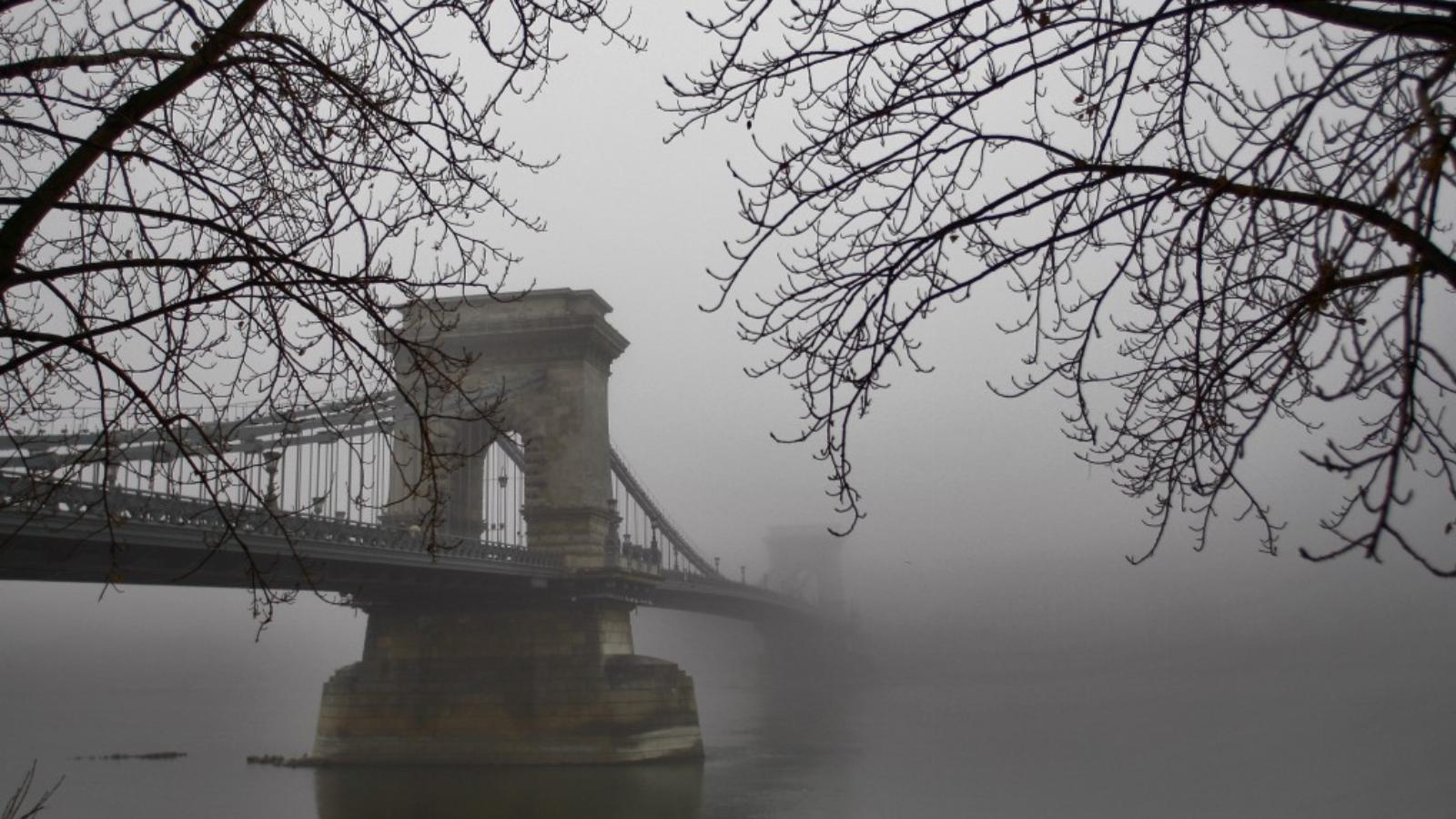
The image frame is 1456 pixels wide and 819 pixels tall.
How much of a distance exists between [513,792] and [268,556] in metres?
8.01

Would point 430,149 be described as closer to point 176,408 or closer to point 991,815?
point 176,408

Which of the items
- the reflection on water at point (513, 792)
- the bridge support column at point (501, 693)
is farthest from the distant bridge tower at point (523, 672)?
the reflection on water at point (513, 792)

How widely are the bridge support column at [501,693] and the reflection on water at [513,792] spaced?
71 cm

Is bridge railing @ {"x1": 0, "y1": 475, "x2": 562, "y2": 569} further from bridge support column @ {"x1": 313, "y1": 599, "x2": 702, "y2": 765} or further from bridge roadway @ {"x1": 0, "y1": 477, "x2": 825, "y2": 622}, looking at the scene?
bridge support column @ {"x1": 313, "y1": 599, "x2": 702, "y2": 765}

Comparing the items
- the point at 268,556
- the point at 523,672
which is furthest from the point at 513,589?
the point at 268,556

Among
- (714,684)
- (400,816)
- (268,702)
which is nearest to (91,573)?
(400,816)

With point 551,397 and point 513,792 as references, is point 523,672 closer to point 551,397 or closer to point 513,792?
point 513,792

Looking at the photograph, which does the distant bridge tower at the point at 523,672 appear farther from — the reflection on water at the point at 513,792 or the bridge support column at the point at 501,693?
the reflection on water at the point at 513,792

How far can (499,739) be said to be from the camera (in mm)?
31297

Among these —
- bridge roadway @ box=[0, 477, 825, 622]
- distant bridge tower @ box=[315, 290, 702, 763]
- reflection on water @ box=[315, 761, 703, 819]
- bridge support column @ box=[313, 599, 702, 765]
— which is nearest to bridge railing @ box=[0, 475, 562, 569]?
bridge roadway @ box=[0, 477, 825, 622]

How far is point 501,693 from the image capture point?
1253 inches

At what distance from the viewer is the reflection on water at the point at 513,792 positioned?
79.4ft

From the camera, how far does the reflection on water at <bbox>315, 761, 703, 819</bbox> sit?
79.4 ft

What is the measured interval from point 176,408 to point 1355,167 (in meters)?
5.01
